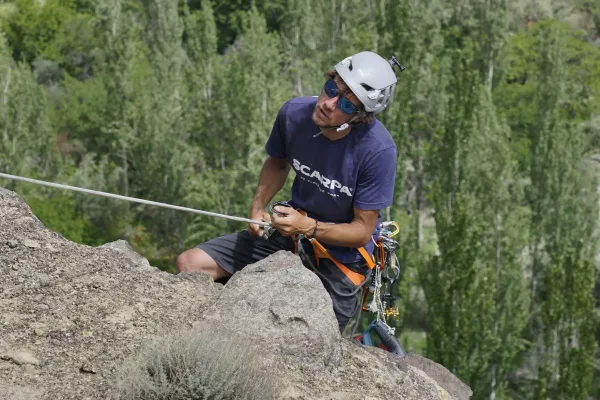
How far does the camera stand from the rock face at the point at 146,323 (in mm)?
4422

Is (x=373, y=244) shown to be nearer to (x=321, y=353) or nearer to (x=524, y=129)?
(x=321, y=353)

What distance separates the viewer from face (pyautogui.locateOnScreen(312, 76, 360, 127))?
487 centimetres

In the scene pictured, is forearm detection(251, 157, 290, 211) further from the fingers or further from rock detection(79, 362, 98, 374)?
rock detection(79, 362, 98, 374)

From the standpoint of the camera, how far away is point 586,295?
23.4 metres

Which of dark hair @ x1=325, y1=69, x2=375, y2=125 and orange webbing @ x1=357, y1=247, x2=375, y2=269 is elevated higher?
dark hair @ x1=325, y1=69, x2=375, y2=125

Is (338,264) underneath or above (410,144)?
above

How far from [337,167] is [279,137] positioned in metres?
0.51

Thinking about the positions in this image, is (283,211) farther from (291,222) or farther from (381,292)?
(381,292)

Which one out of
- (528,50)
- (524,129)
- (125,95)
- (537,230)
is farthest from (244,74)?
(528,50)

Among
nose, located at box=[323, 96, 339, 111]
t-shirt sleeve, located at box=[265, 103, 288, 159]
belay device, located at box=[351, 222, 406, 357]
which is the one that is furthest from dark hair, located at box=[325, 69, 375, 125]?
belay device, located at box=[351, 222, 406, 357]

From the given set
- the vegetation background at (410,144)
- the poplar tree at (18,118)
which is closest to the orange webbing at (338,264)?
the vegetation background at (410,144)

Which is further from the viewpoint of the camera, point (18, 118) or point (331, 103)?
point (18, 118)

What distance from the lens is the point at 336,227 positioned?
5027 millimetres

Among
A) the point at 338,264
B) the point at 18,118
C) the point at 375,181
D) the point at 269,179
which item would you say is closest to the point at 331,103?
the point at 375,181
